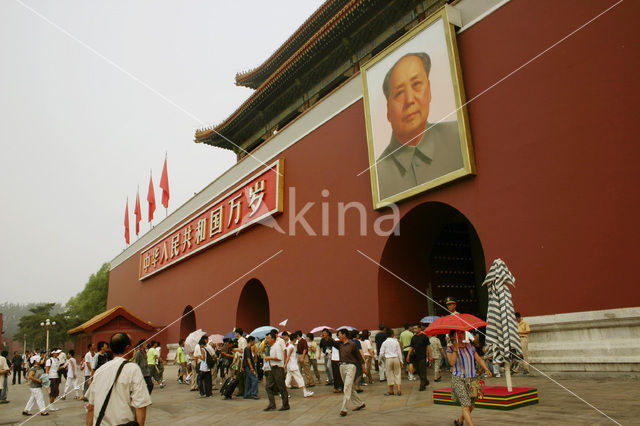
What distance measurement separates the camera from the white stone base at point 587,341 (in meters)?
6.27

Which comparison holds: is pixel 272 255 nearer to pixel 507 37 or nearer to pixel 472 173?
pixel 472 173

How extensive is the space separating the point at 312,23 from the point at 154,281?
15266 millimetres

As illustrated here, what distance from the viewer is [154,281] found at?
2425 cm

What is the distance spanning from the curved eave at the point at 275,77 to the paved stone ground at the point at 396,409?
10037mm

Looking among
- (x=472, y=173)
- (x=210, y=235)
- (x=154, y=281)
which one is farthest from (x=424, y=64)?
(x=154, y=281)

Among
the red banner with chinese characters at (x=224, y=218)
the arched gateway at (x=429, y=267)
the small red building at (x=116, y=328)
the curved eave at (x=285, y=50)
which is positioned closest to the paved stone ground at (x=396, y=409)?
the arched gateway at (x=429, y=267)

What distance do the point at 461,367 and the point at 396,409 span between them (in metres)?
1.77

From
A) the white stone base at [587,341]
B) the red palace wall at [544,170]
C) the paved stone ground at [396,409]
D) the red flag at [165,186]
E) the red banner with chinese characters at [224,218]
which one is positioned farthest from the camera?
the red flag at [165,186]

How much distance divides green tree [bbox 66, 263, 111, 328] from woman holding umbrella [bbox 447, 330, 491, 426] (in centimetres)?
4400

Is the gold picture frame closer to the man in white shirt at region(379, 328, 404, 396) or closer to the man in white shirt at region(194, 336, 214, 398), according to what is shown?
the man in white shirt at region(379, 328, 404, 396)

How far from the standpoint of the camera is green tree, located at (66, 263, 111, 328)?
4344 centimetres

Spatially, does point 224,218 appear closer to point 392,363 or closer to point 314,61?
point 314,61

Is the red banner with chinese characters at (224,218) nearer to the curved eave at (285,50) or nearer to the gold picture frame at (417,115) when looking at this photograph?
the gold picture frame at (417,115)

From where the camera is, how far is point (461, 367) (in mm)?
4895
